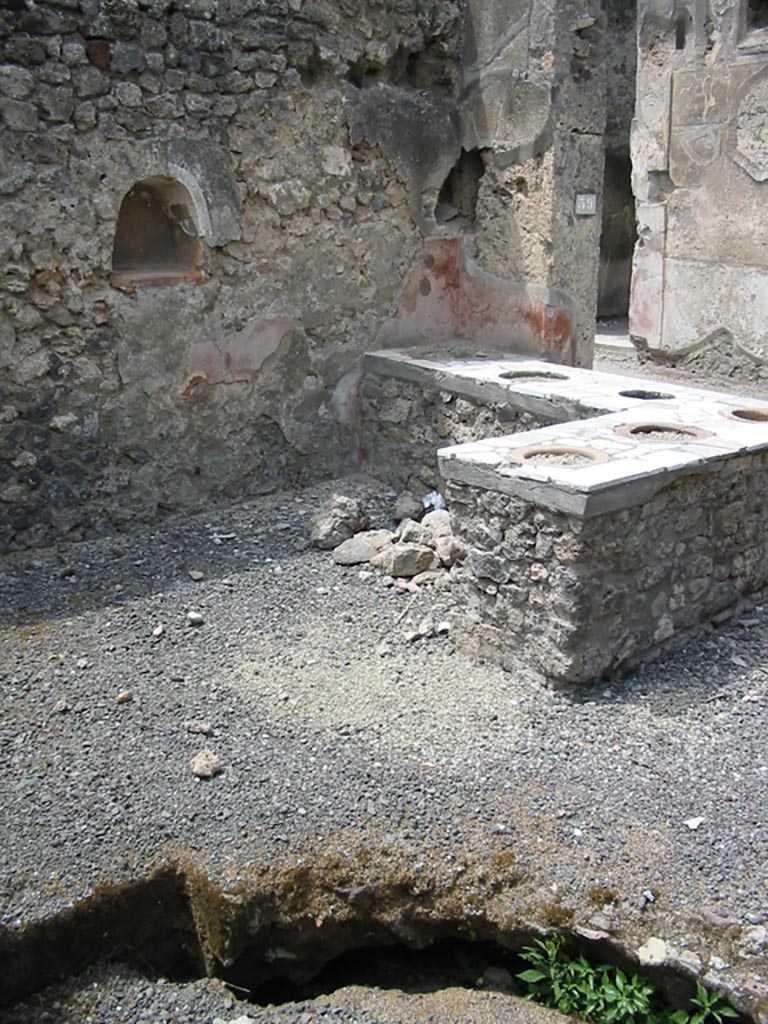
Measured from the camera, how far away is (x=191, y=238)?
5.21 m

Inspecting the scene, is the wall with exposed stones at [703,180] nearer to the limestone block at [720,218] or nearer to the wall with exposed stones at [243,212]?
the limestone block at [720,218]

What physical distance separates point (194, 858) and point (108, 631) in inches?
61.1

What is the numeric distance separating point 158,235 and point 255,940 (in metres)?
3.90

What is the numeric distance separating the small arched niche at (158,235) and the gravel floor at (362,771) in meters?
1.78

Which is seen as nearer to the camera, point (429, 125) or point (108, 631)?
point (108, 631)

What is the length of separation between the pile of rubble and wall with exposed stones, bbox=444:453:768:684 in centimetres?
56

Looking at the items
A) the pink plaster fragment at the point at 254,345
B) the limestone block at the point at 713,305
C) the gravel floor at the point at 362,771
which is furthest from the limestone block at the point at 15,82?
the limestone block at the point at 713,305

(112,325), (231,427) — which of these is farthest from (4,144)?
(231,427)

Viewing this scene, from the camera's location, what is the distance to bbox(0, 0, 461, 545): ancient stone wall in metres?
4.59

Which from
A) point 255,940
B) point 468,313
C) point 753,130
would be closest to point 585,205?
point 468,313

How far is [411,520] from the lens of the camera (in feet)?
16.9

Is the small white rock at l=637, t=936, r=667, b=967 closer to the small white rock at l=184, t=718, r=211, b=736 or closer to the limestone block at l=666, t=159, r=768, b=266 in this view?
the small white rock at l=184, t=718, r=211, b=736

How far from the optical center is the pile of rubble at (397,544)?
4.63 m

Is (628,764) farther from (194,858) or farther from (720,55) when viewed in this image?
(720,55)
